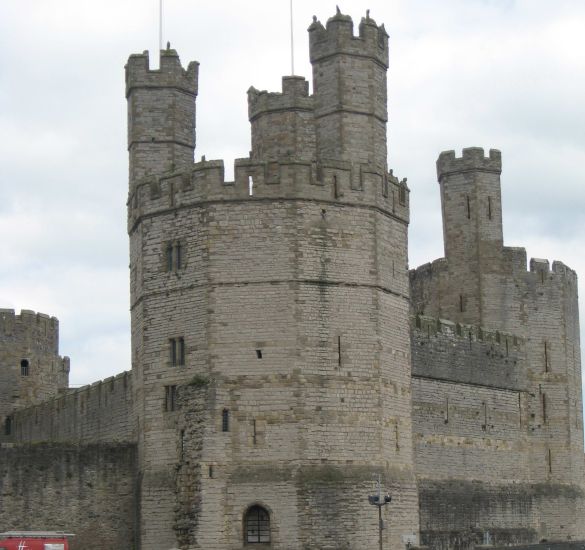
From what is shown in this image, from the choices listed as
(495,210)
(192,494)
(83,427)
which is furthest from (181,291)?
(495,210)

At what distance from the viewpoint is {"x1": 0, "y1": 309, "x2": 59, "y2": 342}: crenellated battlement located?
205ft

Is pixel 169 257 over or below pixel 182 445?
over

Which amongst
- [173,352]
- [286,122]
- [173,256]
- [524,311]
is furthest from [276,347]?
[524,311]

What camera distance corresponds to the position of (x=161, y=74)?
47.1 metres

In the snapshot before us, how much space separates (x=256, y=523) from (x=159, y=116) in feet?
40.2

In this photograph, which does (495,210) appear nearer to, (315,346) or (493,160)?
(493,160)

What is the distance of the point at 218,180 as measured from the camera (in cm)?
4319

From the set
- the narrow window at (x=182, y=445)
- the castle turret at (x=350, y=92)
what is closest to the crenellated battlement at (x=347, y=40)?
the castle turret at (x=350, y=92)

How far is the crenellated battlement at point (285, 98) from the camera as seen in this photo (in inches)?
1869

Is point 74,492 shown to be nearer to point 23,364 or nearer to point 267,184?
point 267,184

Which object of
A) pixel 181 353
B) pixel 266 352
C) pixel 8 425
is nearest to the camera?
pixel 266 352

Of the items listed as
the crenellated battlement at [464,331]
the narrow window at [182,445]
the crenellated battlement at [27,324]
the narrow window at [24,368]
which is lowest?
the narrow window at [182,445]

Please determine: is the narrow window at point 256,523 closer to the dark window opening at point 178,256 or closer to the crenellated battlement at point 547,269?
the dark window opening at point 178,256

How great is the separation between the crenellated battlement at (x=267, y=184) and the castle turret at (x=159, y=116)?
2.25 meters
